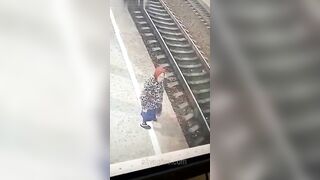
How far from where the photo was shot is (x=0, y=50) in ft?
1.29

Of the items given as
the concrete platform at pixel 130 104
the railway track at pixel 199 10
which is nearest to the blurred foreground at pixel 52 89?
the concrete platform at pixel 130 104

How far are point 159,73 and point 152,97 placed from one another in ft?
0.17

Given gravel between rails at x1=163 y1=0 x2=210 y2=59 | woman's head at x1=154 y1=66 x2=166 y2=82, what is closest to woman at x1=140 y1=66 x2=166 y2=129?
woman's head at x1=154 y1=66 x2=166 y2=82

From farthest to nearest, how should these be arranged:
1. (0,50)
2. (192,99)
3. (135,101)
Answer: (192,99)
(135,101)
(0,50)

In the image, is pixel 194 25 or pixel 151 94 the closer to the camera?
pixel 151 94

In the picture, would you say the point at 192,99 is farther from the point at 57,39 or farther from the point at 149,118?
the point at 57,39

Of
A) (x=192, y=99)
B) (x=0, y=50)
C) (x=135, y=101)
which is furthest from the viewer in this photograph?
(x=192, y=99)

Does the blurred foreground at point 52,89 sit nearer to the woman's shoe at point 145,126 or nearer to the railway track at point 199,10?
the woman's shoe at point 145,126

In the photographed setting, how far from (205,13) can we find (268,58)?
275 mm

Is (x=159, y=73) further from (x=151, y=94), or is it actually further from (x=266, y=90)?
(x=266, y=90)

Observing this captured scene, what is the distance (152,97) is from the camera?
0.59 metres

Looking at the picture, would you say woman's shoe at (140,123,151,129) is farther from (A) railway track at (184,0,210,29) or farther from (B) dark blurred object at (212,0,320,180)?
(A) railway track at (184,0,210,29)

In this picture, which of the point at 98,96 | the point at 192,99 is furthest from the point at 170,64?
the point at 98,96

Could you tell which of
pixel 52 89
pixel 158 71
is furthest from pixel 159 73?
pixel 52 89
